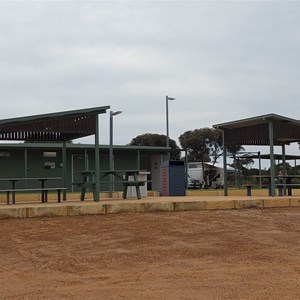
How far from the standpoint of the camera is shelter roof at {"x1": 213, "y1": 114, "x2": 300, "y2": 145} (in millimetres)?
14469

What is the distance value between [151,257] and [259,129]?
31.8 ft

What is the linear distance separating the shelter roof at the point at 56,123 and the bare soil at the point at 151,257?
2.80m

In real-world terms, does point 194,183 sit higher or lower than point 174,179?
lower

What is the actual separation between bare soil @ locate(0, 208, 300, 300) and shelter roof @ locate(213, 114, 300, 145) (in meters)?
4.60

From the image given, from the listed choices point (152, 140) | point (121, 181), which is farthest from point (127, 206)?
point (152, 140)

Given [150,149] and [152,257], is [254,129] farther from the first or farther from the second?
[150,149]

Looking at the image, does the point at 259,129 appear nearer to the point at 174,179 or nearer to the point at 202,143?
the point at 174,179

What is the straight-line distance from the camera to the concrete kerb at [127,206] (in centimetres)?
1026

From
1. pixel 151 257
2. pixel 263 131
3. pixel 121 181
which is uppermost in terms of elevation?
pixel 263 131

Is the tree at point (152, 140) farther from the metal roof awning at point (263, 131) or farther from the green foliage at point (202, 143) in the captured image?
the metal roof awning at point (263, 131)

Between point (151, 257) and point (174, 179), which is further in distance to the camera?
point (174, 179)

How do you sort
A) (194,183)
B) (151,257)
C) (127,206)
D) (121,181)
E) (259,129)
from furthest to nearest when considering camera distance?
1. (194,183)
2. (259,129)
3. (121,181)
4. (127,206)
5. (151,257)

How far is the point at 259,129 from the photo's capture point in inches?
612

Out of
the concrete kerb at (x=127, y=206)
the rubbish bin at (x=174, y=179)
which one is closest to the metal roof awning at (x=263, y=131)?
the concrete kerb at (x=127, y=206)
